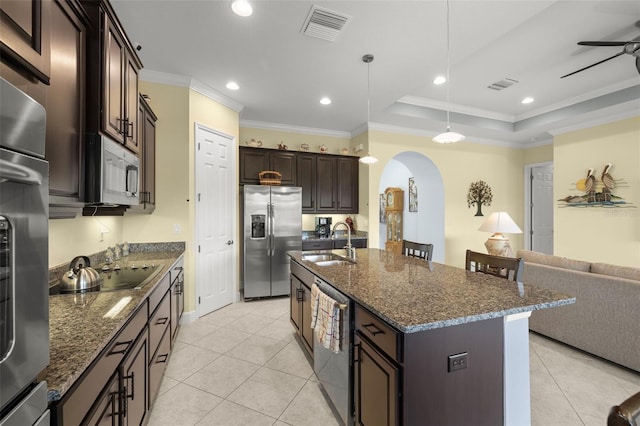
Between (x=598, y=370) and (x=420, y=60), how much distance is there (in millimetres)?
3327

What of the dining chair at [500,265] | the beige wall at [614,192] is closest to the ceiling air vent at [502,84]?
the beige wall at [614,192]

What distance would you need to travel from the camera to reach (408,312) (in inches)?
50.3

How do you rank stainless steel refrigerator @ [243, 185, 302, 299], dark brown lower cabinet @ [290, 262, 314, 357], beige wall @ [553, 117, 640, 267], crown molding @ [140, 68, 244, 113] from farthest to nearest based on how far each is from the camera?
stainless steel refrigerator @ [243, 185, 302, 299], beige wall @ [553, 117, 640, 267], crown molding @ [140, 68, 244, 113], dark brown lower cabinet @ [290, 262, 314, 357]

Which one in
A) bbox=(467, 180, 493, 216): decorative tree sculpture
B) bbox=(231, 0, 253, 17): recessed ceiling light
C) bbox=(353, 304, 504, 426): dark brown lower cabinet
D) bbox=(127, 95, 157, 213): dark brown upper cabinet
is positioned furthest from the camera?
bbox=(467, 180, 493, 216): decorative tree sculpture

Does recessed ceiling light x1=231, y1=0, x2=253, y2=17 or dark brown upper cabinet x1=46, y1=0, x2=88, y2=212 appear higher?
recessed ceiling light x1=231, y1=0, x2=253, y2=17

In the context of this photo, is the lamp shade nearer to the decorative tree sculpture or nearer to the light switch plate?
the decorative tree sculpture

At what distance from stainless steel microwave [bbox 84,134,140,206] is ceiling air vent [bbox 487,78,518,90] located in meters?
4.50

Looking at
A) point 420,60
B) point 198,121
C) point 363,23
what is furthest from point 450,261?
point 198,121

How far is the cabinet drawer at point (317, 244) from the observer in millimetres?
4767

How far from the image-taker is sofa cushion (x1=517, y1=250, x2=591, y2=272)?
2.73 m

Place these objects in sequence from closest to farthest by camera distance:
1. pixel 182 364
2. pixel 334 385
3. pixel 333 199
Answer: pixel 334 385 → pixel 182 364 → pixel 333 199

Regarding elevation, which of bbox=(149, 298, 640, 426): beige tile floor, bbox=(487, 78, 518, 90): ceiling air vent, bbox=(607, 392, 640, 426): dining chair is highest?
bbox=(487, 78, 518, 90): ceiling air vent

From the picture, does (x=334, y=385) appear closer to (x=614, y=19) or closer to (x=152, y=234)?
(x=152, y=234)

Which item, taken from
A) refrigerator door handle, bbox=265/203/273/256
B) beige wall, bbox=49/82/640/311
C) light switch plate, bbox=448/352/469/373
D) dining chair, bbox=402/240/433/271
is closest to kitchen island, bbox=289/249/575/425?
light switch plate, bbox=448/352/469/373
